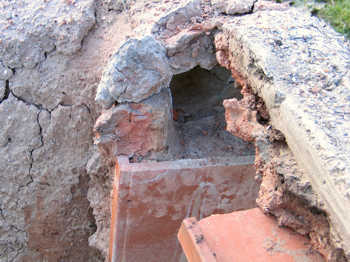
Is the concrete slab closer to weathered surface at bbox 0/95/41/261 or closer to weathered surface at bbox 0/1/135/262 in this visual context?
weathered surface at bbox 0/1/135/262

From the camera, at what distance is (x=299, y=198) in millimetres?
1218

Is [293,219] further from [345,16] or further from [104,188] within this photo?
[345,16]

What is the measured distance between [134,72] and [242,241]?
970mm

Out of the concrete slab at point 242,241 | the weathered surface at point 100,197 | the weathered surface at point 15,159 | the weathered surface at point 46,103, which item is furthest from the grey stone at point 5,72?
the concrete slab at point 242,241

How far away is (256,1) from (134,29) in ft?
2.31

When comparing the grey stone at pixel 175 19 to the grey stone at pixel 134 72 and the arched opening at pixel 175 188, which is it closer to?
the grey stone at pixel 134 72

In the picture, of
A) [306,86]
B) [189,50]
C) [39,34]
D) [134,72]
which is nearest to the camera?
[306,86]

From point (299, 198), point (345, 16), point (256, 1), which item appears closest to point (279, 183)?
point (299, 198)

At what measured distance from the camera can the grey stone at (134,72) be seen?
1754mm

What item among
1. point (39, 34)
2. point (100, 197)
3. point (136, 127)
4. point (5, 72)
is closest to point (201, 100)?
point (136, 127)

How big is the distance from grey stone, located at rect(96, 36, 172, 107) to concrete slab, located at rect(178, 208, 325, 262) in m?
0.78

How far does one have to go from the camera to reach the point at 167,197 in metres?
1.92

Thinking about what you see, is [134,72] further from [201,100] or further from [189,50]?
[201,100]

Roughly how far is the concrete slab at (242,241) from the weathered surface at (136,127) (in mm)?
695
